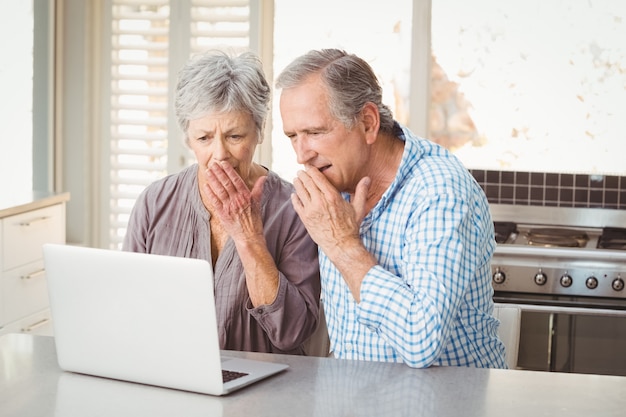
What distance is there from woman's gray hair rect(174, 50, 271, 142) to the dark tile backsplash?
2245 millimetres

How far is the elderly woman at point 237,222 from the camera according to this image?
224cm

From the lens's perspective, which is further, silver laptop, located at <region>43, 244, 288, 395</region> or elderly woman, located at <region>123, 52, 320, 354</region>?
elderly woman, located at <region>123, 52, 320, 354</region>

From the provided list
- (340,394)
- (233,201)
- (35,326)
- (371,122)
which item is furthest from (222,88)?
(35,326)

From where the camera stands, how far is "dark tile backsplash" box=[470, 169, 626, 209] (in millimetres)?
4324

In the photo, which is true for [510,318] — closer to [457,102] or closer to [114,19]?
[457,102]

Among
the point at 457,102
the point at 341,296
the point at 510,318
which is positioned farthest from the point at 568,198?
the point at 341,296

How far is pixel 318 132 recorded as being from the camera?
6.89 feet

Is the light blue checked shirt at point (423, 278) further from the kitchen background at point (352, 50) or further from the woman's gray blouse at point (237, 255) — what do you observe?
the kitchen background at point (352, 50)

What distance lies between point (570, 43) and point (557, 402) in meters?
2.91

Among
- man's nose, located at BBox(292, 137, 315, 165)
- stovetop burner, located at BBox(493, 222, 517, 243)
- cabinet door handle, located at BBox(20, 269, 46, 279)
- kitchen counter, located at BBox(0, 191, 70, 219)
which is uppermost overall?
man's nose, located at BBox(292, 137, 315, 165)

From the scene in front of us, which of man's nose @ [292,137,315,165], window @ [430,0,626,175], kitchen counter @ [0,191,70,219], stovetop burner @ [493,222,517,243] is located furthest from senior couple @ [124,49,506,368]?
window @ [430,0,626,175]

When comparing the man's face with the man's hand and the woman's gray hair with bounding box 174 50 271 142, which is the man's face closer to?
the man's hand

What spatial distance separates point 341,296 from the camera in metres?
2.17

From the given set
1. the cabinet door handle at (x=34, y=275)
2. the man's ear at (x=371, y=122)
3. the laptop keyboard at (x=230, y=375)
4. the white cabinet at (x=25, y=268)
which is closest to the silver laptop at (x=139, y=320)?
the laptop keyboard at (x=230, y=375)
